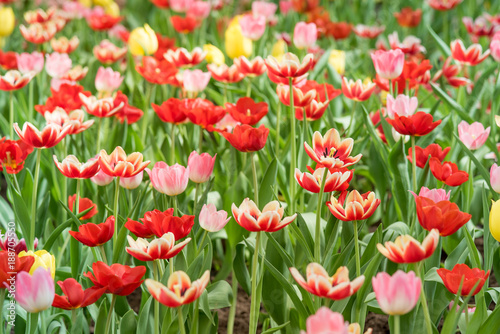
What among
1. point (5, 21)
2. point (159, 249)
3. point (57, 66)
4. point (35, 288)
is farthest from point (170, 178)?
point (5, 21)

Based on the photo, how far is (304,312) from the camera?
1.04m

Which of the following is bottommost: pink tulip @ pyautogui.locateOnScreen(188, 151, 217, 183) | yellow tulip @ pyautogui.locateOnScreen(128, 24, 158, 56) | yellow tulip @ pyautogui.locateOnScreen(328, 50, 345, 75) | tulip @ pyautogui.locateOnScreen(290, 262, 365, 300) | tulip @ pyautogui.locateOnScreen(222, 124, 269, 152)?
yellow tulip @ pyautogui.locateOnScreen(328, 50, 345, 75)

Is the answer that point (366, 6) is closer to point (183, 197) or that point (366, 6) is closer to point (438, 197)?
point (183, 197)

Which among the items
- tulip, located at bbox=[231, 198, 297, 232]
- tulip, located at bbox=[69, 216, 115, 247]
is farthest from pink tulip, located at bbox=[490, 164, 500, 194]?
tulip, located at bbox=[69, 216, 115, 247]

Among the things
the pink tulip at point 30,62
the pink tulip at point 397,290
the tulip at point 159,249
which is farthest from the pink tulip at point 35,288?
the pink tulip at point 30,62

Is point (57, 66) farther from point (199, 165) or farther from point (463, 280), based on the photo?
point (463, 280)

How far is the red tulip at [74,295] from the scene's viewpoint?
90 centimetres

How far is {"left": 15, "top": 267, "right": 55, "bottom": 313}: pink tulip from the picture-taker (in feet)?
2.68

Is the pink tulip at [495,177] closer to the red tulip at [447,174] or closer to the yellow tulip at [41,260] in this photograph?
the red tulip at [447,174]

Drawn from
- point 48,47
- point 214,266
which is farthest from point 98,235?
point 48,47

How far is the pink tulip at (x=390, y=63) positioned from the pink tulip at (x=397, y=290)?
2.99 ft

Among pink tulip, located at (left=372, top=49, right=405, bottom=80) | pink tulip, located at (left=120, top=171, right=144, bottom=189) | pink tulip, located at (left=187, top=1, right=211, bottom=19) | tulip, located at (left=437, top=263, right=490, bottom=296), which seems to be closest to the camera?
tulip, located at (left=437, top=263, right=490, bottom=296)

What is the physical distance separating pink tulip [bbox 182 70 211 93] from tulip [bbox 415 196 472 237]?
97 centimetres

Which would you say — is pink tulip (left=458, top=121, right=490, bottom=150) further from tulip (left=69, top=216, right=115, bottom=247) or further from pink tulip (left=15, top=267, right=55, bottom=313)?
pink tulip (left=15, top=267, right=55, bottom=313)
